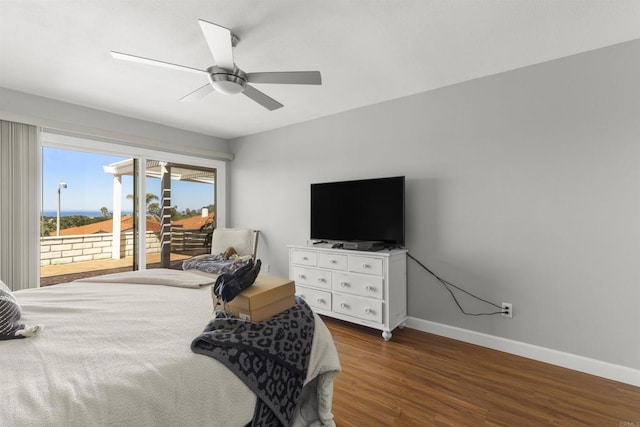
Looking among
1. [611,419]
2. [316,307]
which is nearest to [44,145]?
[316,307]

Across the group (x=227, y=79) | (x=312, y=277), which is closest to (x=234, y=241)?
(x=312, y=277)

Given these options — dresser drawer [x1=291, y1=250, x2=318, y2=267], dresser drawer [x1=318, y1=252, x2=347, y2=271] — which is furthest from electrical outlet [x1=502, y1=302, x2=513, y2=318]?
dresser drawer [x1=291, y1=250, x2=318, y2=267]

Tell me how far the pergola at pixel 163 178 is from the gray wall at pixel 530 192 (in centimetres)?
256

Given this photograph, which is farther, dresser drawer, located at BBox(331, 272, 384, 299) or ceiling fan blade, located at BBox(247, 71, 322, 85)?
dresser drawer, located at BBox(331, 272, 384, 299)

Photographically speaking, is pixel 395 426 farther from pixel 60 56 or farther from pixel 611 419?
pixel 60 56

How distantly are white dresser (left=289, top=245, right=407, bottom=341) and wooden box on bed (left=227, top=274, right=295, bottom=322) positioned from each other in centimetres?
156

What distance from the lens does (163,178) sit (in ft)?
13.9

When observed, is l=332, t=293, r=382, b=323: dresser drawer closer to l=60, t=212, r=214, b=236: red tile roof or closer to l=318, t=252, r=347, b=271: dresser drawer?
l=318, t=252, r=347, b=271: dresser drawer

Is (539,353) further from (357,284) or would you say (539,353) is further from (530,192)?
(357,284)

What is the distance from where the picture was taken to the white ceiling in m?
1.79

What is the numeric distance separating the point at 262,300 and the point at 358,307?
74.4 inches

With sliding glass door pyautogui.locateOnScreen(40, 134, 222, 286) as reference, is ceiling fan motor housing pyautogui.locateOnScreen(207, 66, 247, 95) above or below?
above

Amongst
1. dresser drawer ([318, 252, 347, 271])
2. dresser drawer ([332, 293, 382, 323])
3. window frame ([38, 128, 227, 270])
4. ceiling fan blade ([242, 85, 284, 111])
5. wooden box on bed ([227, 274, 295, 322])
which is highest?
ceiling fan blade ([242, 85, 284, 111])

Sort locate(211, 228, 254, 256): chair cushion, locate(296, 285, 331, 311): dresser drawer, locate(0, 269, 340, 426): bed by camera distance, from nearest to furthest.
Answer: locate(0, 269, 340, 426): bed < locate(296, 285, 331, 311): dresser drawer < locate(211, 228, 254, 256): chair cushion
